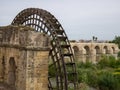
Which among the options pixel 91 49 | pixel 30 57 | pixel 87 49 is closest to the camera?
pixel 30 57

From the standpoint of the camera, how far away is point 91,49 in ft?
150

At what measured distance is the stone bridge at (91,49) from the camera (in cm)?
4262

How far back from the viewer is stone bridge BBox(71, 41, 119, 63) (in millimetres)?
42622

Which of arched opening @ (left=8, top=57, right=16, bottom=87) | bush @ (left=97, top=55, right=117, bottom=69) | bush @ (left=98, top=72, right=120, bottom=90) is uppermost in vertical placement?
arched opening @ (left=8, top=57, right=16, bottom=87)

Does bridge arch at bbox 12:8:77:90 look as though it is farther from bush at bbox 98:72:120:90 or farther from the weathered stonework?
bush at bbox 98:72:120:90

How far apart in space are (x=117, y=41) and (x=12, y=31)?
47084mm

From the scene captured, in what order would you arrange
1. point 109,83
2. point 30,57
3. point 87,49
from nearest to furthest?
point 30,57 < point 109,83 < point 87,49

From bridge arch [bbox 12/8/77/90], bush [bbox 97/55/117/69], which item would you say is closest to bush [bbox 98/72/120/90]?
bridge arch [bbox 12/8/77/90]

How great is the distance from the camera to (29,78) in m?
9.63

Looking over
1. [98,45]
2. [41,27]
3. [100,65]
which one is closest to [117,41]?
[98,45]

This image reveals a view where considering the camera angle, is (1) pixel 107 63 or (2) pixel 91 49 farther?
(2) pixel 91 49

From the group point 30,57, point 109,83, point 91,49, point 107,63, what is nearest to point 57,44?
point 30,57

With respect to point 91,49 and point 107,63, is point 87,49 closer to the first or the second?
point 91,49

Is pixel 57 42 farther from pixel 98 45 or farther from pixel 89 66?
pixel 98 45
